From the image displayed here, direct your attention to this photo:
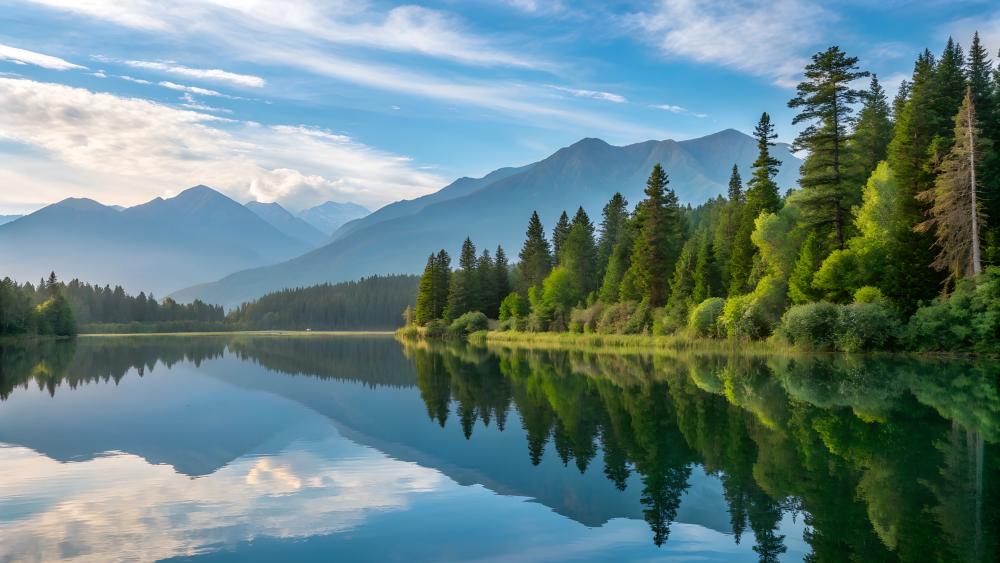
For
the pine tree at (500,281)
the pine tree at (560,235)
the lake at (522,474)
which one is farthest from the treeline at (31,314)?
the lake at (522,474)

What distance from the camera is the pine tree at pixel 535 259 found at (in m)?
117

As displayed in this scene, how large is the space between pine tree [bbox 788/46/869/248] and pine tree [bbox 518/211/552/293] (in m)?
55.1

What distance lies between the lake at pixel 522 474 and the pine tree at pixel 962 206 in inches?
668

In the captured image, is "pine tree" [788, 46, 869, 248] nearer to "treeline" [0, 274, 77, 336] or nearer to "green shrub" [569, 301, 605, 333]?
"green shrub" [569, 301, 605, 333]

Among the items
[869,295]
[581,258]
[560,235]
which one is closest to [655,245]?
[581,258]

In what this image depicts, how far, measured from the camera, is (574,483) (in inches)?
632

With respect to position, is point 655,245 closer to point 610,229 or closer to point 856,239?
point 610,229

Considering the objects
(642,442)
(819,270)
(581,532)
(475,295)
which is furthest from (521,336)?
(581,532)

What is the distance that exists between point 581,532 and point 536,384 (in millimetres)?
24784

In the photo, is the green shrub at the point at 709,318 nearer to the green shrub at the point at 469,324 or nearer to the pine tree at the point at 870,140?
the pine tree at the point at 870,140

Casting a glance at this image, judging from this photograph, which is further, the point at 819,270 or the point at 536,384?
the point at 819,270

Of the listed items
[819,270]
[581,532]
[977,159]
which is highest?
[977,159]

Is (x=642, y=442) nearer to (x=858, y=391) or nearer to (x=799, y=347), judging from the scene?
(x=858, y=391)

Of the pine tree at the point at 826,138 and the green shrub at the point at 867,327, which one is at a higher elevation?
the pine tree at the point at 826,138
